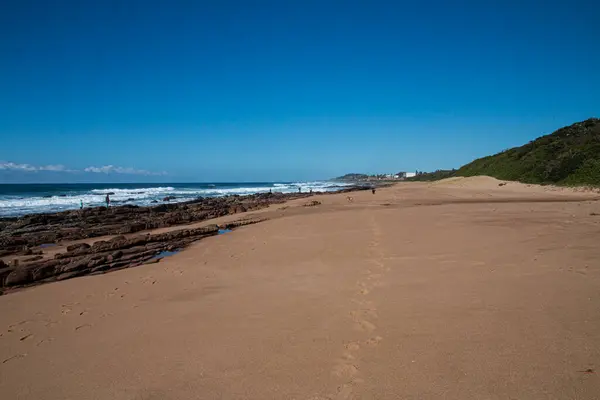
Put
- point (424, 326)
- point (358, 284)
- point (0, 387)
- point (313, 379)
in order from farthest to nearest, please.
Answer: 1. point (358, 284)
2. point (424, 326)
3. point (0, 387)
4. point (313, 379)

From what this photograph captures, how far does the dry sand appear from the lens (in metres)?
2.80

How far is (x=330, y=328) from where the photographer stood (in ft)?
12.6

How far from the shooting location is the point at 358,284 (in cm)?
543

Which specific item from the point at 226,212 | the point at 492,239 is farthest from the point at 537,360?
the point at 226,212

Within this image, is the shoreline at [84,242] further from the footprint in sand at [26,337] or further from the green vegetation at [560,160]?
the green vegetation at [560,160]

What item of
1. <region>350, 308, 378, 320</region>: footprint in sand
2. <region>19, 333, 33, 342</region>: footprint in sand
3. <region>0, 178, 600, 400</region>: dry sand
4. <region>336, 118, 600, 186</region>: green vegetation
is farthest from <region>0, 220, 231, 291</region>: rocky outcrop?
<region>336, 118, 600, 186</region>: green vegetation

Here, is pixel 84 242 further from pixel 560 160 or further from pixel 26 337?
pixel 560 160

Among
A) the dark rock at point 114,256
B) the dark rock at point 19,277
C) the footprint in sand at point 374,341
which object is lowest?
the dark rock at point 19,277

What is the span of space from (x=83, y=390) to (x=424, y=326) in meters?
3.45

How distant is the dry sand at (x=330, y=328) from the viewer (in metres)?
2.80

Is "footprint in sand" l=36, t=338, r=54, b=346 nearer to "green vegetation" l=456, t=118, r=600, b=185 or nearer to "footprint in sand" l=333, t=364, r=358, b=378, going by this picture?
"footprint in sand" l=333, t=364, r=358, b=378

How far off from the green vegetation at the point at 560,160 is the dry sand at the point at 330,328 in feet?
63.6

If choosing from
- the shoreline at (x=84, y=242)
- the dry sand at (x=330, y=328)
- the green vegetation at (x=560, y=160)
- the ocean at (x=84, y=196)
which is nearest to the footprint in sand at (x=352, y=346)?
the dry sand at (x=330, y=328)

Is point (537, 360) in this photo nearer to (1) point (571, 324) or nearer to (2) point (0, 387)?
(1) point (571, 324)
